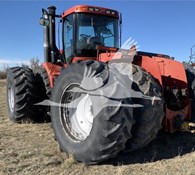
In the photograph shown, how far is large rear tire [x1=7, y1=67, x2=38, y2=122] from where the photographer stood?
7746 millimetres

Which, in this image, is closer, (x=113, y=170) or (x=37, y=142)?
(x=113, y=170)

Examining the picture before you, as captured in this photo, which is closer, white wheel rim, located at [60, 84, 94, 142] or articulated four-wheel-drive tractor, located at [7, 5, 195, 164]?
articulated four-wheel-drive tractor, located at [7, 5, 195, 164]

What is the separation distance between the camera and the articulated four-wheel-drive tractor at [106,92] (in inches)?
180

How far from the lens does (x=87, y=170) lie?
15.4 ft

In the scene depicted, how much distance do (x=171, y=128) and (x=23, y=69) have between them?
418cm

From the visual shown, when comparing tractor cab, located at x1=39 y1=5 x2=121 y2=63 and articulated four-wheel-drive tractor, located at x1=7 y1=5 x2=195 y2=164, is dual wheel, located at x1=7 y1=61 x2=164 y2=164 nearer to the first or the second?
articulated four-wheel-drive tractor, located at x1=7 y1=5 x2=195 y2=164

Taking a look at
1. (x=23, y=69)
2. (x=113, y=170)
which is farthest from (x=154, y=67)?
(x=23, y=69)

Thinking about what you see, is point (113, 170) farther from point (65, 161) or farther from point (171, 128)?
point (171, 128)

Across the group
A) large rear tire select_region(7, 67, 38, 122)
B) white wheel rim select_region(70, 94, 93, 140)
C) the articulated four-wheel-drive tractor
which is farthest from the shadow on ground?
large rear tire select_region(7, 67, 38, 122)

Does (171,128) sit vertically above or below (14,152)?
above

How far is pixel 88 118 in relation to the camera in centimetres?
538

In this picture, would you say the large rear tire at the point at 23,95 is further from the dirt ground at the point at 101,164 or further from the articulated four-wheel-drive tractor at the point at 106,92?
the dirt ground at the point at 101,164

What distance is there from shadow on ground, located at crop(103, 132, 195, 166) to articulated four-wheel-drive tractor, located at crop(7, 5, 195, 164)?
10.7 inches

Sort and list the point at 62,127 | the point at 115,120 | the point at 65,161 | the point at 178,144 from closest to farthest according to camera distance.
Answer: the point at 115,120
the point at 65,161
the point at 62,127
the point at 178,144
